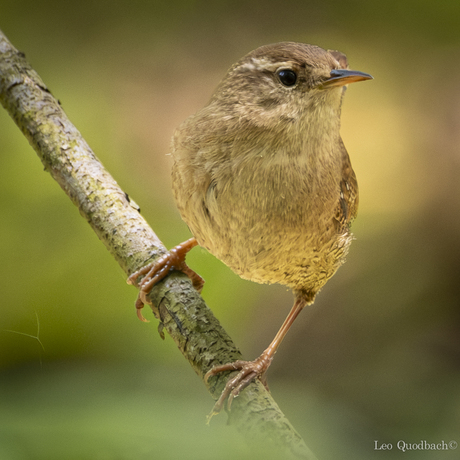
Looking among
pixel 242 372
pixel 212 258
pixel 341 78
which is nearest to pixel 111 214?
pixel 212 258

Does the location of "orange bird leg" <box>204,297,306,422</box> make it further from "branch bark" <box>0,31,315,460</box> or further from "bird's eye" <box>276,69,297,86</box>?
"bird's eye" <box>276,69,297,86</box>

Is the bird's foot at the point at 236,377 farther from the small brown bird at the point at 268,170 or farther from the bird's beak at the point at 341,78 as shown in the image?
the bird's beak at the point at 341,78

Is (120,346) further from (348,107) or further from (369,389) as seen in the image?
(348,107)

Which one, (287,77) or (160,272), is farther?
(160,272)

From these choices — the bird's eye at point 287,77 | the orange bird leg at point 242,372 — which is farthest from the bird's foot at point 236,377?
the bird's eye at point 287,77

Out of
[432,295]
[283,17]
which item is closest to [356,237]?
[432,295]

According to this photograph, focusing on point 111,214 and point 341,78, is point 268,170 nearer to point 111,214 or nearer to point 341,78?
point 341,78
